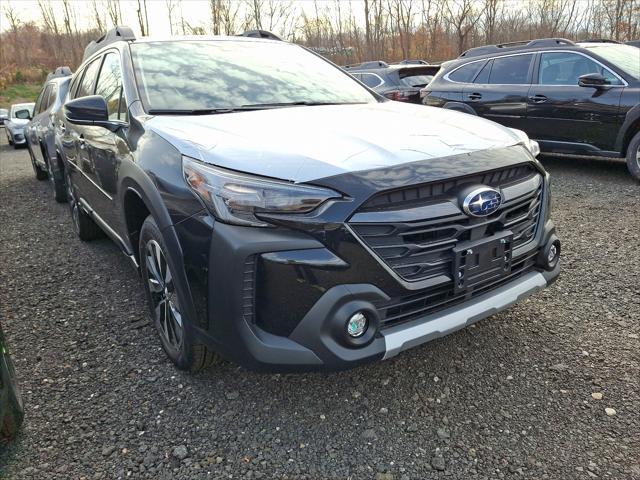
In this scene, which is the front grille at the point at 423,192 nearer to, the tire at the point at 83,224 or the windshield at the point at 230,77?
the windshield at the point at 230,77

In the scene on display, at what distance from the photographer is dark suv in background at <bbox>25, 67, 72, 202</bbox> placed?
607 cm

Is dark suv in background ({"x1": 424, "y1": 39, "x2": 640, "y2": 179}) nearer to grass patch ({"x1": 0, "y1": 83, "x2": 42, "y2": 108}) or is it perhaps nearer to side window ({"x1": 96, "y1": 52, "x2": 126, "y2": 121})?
side window ({"x1": 96, "y1": 52, "x2": 126, "y2": 121})

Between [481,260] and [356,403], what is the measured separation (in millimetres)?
860

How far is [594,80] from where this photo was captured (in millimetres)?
6078

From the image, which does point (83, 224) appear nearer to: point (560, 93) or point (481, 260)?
point (481, 260)

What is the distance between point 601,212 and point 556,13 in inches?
1029

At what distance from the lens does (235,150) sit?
2.11 meters

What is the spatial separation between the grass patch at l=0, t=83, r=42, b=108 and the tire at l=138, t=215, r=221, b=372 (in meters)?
35.0

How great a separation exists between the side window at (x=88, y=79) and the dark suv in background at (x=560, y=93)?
5161 millimetres

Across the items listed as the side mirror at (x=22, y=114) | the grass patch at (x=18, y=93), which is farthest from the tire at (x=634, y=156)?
the grass patch at (x=18, y=93)

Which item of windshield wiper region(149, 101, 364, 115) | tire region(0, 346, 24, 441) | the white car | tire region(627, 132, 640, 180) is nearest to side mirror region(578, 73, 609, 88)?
tire region(627, 132, 640, 180)

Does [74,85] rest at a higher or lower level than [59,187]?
higher

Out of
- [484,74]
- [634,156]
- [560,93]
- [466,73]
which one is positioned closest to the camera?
[634,156]

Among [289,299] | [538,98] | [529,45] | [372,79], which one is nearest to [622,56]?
[538,98]
